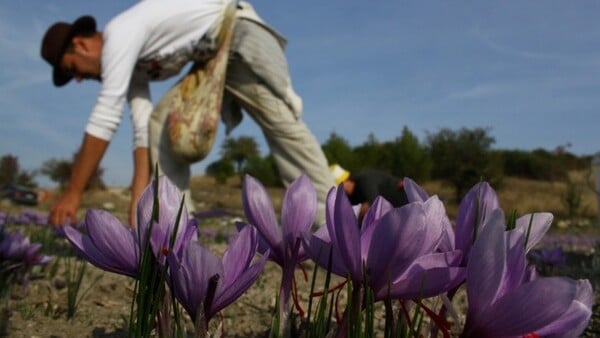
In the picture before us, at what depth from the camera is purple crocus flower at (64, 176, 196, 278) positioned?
0.85 m

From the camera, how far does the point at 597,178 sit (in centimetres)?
1856

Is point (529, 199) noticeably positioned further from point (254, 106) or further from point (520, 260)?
point (520, 260)

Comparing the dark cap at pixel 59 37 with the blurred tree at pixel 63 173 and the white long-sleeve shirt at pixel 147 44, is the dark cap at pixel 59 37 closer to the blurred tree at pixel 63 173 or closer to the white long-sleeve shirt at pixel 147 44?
the white long-sleeve shirt at pixel 147 44

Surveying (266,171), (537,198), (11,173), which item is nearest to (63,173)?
(11,173)

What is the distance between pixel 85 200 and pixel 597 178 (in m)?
15.2

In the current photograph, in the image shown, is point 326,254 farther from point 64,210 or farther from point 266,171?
point 266,171

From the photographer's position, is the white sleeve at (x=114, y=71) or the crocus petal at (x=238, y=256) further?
the white sleeve at (x=114, y=71)

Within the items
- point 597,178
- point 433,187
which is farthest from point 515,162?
point 597,178

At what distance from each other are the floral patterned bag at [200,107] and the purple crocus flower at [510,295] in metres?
3.77

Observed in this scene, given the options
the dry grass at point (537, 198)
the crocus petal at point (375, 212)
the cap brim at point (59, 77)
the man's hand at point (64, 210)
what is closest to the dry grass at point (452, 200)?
the dry grass at point (537, 198)

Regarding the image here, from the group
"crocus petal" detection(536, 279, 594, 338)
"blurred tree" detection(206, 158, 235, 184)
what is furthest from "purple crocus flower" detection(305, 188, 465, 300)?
"blurred tree" detection(206, 158, 235, 184)

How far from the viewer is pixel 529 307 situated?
0.65 meters

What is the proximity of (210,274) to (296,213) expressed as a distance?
0.17 m

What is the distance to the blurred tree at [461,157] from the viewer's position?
85.0ft
